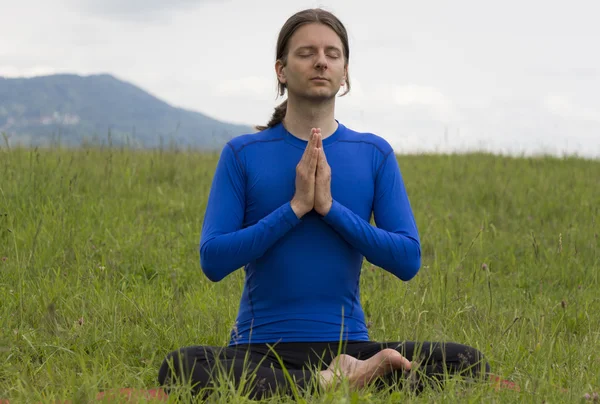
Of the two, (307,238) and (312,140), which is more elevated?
(312,140)

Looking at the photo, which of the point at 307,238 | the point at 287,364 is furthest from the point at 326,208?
the point at 287,364

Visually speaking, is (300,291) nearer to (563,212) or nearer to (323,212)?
(323,212)

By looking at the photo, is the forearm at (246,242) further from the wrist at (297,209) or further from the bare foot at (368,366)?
the bare foot at (368,366)

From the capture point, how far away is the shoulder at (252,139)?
12.2ft

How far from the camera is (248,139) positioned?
12.3ft

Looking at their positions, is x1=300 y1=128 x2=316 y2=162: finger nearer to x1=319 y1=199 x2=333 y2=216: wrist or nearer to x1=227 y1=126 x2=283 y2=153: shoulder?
x1=319 y1=199 x2=333 y2=216: wrist

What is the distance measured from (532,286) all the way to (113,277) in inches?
154

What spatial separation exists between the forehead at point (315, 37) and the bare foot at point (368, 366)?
5.19 ft

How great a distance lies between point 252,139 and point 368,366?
134 centimetres

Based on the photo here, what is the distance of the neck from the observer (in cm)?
361

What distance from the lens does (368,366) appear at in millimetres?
3414

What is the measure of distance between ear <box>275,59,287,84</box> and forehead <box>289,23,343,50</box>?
15cm

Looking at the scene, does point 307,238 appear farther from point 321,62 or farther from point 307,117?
point 321,62

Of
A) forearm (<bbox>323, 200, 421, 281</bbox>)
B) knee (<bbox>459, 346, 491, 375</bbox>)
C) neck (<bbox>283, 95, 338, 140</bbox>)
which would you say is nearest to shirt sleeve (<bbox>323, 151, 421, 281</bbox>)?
forearm (<bbox>323, 200, 421, 281</bbox>)
